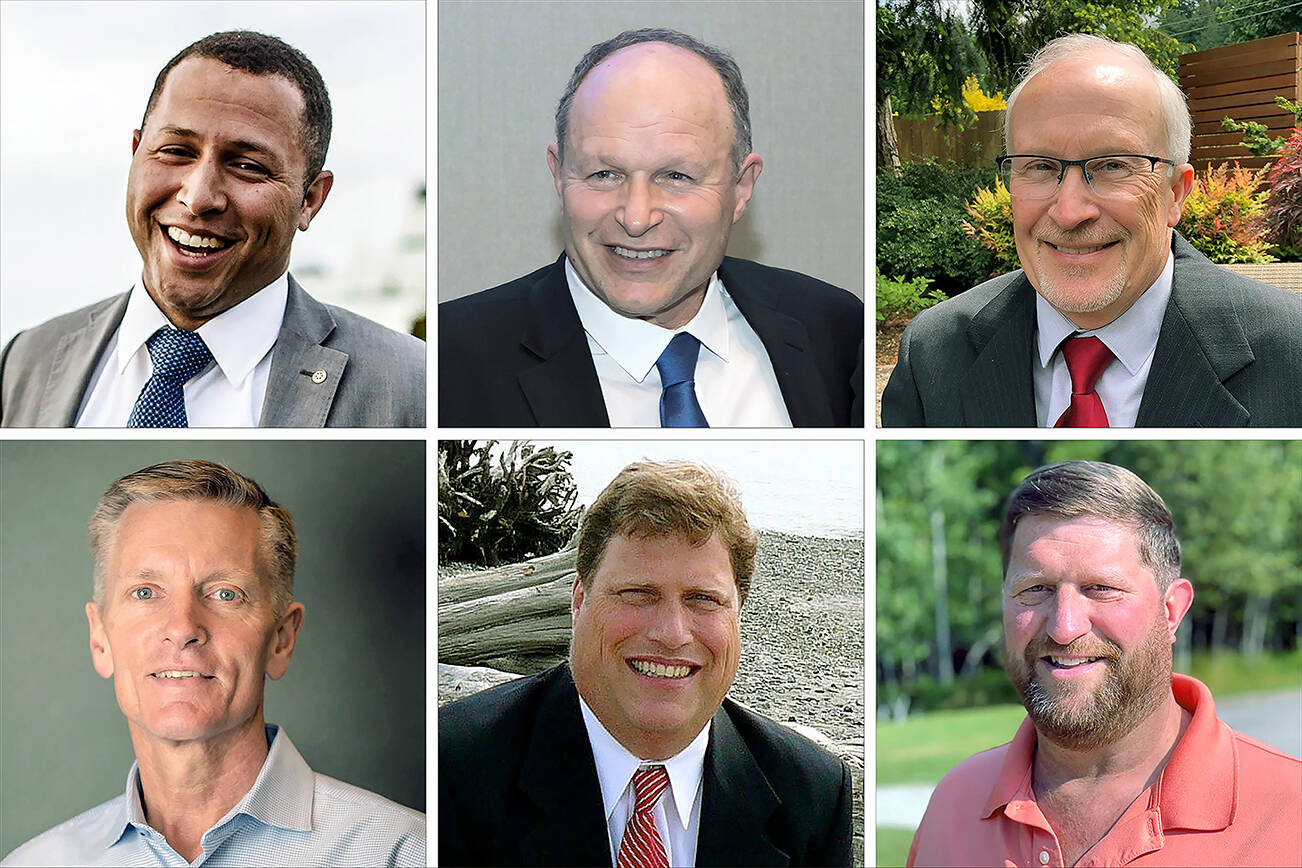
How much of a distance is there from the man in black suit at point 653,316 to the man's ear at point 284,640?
57 centimetres

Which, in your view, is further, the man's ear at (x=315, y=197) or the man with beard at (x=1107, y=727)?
the man's ear at (x=315, y=197)

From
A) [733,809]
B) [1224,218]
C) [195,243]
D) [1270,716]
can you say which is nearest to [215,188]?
[195,243]

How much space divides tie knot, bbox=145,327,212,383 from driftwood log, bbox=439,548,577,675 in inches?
30.1

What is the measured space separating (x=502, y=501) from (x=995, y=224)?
1.32 metres

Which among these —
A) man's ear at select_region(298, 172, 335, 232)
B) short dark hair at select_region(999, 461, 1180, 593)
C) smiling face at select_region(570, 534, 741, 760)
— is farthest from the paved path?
man's ear at select_region(298, 172, 335, 232)

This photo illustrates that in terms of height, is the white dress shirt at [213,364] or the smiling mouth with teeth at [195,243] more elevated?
the smiling mouth with teeth at [195,243]

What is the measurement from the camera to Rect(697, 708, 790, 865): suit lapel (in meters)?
3.08

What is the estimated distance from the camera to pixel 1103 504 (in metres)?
3.03

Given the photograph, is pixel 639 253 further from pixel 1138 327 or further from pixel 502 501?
pixel 1138 327

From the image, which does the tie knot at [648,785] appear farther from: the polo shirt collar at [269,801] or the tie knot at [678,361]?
the tie knot at [678,361]

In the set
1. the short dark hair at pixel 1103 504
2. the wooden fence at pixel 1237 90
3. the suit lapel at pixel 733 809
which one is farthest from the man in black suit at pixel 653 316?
the wooden fence at pixel 1237 90

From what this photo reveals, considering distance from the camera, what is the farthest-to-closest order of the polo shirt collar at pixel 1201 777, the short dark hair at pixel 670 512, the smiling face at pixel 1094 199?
the short dark hair at pixel 670 512
the smiling face at pixel 1094 199
the polo shirt collar at pixel 1201 777

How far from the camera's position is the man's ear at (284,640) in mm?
3100

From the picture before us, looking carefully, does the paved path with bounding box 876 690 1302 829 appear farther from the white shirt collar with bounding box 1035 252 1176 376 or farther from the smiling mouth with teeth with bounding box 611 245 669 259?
the smiling mouth with teeth with bounding box 611 245 669 259
